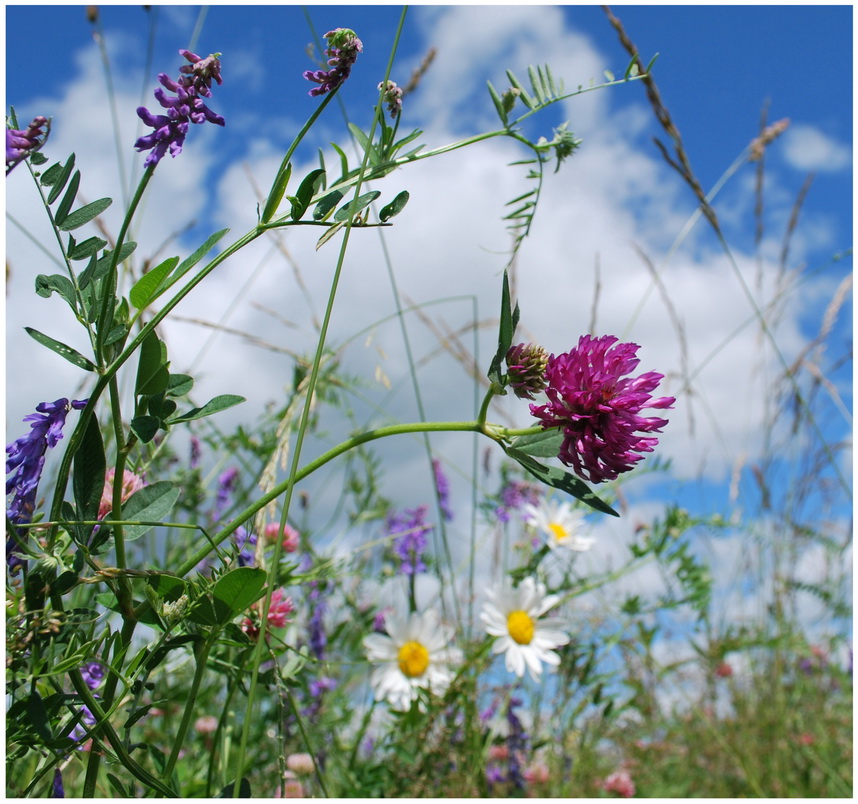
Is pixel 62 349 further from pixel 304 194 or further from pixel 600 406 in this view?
pixel 600 406

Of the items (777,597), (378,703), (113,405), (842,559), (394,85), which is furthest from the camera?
(842,559)

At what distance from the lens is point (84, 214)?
0.56m

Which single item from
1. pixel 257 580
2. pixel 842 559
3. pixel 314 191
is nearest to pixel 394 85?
pixel 314 191

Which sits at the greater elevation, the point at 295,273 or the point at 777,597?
the point at 295,273

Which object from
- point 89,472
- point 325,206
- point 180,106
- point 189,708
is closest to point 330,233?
point 325,206

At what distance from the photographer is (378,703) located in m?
1.19

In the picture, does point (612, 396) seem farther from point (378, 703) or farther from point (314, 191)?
point (378, 703)

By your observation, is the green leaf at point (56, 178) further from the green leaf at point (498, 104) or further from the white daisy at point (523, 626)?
the white daisy at point (523, 626)

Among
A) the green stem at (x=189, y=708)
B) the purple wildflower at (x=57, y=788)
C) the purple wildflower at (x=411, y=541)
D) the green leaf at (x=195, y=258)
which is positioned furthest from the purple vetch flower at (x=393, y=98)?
the purple wildflower at (x=411, y=541)

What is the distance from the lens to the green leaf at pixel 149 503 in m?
0.55

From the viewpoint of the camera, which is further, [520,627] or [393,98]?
[520,627]

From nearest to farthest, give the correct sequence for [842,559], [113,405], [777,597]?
[113,405] < [777,597] < [842,559]

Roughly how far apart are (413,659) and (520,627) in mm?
169

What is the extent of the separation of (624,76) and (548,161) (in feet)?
0.38
